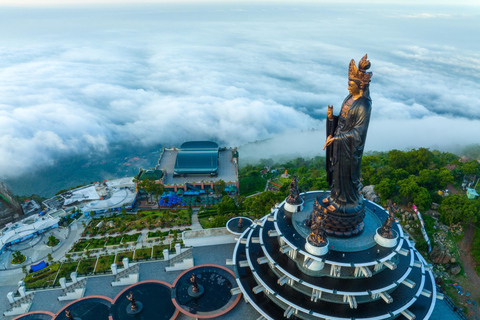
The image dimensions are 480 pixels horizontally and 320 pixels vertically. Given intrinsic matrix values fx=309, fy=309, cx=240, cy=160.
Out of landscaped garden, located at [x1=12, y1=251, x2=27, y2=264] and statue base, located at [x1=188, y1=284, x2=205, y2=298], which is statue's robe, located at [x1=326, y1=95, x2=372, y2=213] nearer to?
statue base, located at [x1=188, y1=284, x2=205, y2=298]

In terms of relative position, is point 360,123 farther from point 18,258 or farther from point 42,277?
point 18,258

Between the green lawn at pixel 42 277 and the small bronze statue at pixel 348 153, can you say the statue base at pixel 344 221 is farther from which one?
the green lawn at pixel 42 277

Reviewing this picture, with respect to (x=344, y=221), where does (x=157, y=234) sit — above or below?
below

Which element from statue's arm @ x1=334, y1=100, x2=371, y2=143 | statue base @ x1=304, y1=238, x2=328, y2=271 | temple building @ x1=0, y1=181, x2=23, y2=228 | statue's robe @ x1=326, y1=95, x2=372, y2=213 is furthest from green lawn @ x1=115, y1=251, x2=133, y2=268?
statue's arm @ x1=334, y1=100, x2=371, y2=143

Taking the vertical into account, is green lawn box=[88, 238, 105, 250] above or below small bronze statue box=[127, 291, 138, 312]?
below

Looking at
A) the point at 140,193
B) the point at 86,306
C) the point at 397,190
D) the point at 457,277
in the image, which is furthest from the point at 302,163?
the point at 86,306

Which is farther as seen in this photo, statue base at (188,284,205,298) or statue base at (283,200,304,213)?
statue base at (283,200,304,213)

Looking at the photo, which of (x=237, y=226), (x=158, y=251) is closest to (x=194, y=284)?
(x=237, y=226)

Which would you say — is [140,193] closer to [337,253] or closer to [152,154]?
[337,253]
